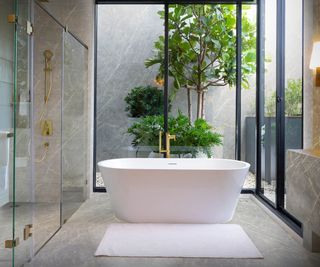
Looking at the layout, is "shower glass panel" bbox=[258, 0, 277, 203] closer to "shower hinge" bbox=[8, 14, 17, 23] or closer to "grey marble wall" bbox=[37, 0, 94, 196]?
"grey marble wall" bbox=[37, 0, 94, 196]

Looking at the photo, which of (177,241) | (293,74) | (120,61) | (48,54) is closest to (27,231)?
(177,241)

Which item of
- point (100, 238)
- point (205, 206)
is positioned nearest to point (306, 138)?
point (205, 206)

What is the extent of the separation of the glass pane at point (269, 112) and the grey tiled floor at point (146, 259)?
459 mm

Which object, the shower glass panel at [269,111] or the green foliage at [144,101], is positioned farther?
the green foliage at [144,101]

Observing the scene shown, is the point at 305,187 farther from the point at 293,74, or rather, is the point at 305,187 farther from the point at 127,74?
the point at 127,74

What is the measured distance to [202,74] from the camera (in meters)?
4.68

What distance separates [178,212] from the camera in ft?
11.1

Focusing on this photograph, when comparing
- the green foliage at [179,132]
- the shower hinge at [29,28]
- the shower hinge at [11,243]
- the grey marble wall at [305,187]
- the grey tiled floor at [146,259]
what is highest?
the shower hinge at [29,28]

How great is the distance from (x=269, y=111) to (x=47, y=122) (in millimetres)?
2504

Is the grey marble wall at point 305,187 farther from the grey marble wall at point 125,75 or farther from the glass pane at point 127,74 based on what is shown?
the glass pane at point 127,74

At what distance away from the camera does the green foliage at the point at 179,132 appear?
4613mm

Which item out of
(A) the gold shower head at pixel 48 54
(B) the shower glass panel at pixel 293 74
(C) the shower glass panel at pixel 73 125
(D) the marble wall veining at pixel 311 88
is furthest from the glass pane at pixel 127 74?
(D) the marble wall veining at pixel 311 88

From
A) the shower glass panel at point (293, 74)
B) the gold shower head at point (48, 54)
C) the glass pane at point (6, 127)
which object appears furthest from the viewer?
the gold shower head at point (48, 54)

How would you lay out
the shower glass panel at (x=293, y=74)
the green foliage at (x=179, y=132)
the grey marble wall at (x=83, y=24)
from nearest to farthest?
the shower glass panel at (x=293, y=74) → the grey marble wall at (x=83, y=24) → the green foliage at (x=179, y=132)
